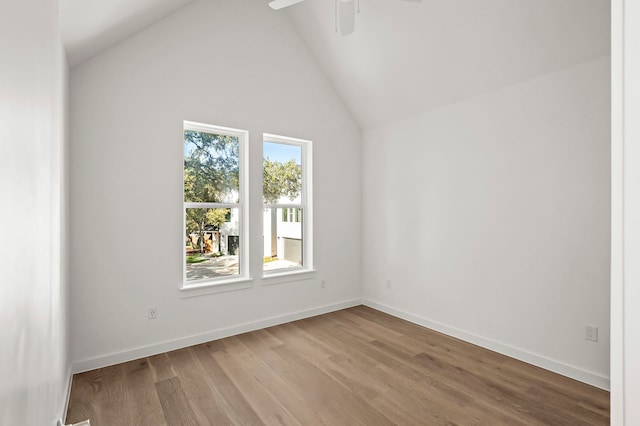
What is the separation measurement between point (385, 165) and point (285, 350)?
2636 mm

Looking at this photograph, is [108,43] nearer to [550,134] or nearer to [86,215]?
[86,215]

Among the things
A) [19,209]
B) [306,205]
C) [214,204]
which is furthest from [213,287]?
[19,209]

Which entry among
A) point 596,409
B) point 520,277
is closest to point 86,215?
point 520,277

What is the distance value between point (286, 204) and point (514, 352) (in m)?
2.92

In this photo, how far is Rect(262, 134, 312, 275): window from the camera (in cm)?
411

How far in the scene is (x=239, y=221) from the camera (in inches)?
151

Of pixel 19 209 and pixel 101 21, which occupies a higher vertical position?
pixel 101 21

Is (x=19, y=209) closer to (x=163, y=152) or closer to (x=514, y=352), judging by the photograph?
(x=163, y=152)

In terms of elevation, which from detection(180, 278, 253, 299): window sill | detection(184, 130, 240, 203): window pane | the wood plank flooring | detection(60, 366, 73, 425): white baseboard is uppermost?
detection(184, 130, 240, 203): window pane

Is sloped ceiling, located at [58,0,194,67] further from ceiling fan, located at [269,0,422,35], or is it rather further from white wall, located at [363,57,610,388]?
white wall, located at [363,57,610,388]

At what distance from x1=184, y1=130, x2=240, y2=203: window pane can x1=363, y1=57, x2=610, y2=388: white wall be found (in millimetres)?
2026

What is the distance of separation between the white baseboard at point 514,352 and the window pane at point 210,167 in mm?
2615
